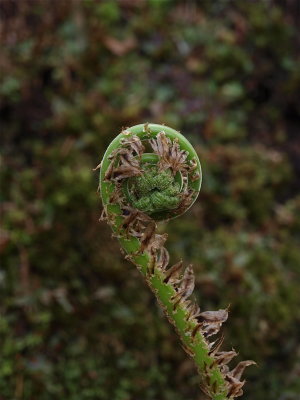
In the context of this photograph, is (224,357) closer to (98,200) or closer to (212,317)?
(212,317)

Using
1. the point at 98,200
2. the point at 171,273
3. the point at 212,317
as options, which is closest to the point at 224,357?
the point at 212,317

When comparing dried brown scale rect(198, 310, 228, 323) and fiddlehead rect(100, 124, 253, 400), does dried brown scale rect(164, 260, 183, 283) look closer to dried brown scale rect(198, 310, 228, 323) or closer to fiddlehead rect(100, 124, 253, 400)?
fiddlehead rect(100, 124, 253, 400)

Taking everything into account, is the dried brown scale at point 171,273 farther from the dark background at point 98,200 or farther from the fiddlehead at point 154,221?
the dark background at point 98,200

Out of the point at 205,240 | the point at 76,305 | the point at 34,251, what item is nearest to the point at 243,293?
the point at 205,240

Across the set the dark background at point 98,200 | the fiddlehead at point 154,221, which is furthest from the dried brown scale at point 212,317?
the dark background at point 98,200

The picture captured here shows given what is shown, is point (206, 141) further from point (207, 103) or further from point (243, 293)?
point (243, 293)

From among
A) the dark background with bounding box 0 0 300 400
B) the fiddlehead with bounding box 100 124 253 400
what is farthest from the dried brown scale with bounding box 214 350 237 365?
A: the dark background with bounding box 0 0 300 400
